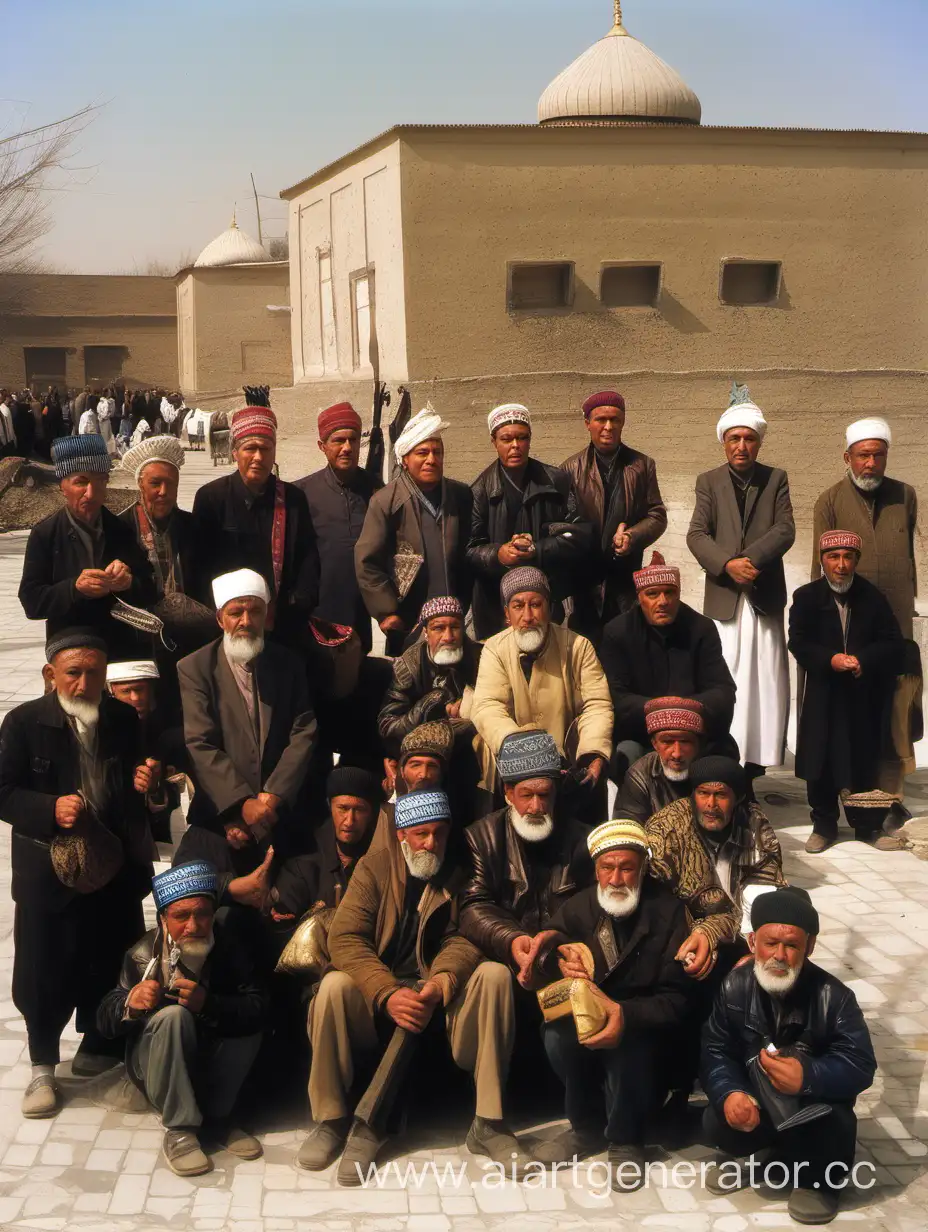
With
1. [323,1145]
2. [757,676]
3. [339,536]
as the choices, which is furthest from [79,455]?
[757,676]

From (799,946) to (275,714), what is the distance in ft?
6.92

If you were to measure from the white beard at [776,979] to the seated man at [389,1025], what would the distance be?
783mm

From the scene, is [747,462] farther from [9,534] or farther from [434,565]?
[9,534]

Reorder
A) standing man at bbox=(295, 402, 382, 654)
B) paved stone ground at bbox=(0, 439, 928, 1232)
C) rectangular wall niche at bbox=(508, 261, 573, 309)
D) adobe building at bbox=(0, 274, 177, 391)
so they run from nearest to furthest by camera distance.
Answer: paved stone ground at bbox=(0, 439, 928, 1232) < standing man at bbox=(295, 402, 382, 654) < rectangular wall niche at bbox=(508, 261, 573, 309) < adobe building at bbox=(0, 274, 177, 391)

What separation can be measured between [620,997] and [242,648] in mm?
1891

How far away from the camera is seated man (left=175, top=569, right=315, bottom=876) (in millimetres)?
5121

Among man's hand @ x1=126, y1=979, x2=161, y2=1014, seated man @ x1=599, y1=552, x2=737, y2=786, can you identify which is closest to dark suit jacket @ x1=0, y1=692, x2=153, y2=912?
man's hand @ x1=126, y1=979, x2=161, y2=1014

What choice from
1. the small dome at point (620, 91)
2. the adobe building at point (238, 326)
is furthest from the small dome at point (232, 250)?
the small dome at point (620, 91)

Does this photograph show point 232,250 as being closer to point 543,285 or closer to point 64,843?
point 543,285

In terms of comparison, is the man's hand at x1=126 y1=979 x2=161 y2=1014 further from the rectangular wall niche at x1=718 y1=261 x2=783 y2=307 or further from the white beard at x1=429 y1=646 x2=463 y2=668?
the rectangular wall niche at x1=718 y1=261 x2=783 y2=307

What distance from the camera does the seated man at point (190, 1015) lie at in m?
4.36

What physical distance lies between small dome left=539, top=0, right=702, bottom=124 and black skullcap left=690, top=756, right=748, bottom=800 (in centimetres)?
1545

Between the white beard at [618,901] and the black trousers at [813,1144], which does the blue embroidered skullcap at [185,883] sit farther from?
the black trousers at [813,1144]

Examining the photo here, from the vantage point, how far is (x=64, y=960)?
4.73 meters
